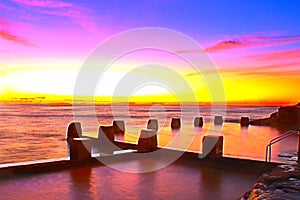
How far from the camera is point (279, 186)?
132 inches

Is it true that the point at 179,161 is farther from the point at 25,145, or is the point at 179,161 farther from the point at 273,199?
the point at 25,145

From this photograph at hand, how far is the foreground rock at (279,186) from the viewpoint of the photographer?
303 cm

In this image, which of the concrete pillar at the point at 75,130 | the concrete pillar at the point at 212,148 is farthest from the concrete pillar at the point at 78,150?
the concrete pillar at the point at 75,130

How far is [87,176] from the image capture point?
7.36m

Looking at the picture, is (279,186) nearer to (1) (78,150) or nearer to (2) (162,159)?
(1) (78,150)

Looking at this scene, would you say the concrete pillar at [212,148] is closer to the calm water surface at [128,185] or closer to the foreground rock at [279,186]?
the calm water surface at [128,185]

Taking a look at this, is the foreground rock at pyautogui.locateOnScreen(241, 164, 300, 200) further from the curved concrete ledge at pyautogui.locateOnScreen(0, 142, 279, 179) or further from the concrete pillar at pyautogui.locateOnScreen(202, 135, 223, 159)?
the concrete pillar at pyautogui.locateOnScreen(202, 135, 223, 159)

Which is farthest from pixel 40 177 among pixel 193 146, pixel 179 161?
pixel 193 146

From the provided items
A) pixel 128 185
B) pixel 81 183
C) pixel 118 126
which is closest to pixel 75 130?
pixel 118 126

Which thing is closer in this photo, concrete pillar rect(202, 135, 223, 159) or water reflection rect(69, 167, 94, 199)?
water reflection rect(69, 167, 94, 199)

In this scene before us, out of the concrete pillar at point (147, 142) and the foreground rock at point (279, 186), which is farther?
the concrete pillar at point (147, 142)

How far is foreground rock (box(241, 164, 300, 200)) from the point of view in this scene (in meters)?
3.03

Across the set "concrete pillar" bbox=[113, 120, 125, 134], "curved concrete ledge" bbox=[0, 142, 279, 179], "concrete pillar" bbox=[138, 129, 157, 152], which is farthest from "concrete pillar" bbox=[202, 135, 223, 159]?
"concrete pillar" bbox=[113, 120, 125, 134]

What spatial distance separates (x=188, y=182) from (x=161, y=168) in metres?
1.47
